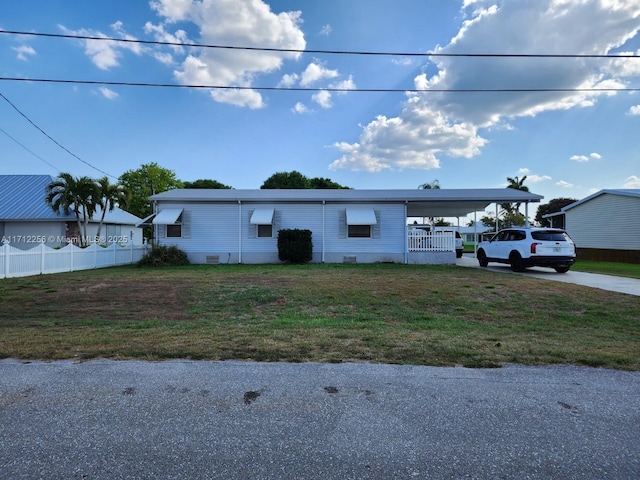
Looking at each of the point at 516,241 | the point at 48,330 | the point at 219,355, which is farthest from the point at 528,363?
the point at 516,241

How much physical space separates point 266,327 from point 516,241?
461 inches

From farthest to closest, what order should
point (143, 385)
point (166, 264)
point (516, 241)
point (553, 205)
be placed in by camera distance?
point (553, 205), point (166, 264), point (516, 241), point (143, 385)

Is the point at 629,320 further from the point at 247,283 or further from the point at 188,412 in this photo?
the point at 247,283

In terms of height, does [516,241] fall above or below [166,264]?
above

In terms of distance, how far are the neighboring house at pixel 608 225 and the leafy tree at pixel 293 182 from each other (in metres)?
29.3

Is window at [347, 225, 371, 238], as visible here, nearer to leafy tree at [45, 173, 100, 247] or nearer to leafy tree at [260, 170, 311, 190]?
leafy tree at [45, 173, 100, 247]

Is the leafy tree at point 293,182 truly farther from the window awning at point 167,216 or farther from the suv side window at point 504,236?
the suv side window at point 504,236

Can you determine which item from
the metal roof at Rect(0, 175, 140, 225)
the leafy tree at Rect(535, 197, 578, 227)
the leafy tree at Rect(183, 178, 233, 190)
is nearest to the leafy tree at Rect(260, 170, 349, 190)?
the leafy tree at Rect(183, 178, 233, 190)

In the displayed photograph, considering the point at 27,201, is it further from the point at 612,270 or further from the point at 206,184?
the point at 612,270

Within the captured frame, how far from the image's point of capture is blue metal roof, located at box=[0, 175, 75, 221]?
2144cm

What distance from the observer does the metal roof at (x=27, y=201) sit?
70.3ft

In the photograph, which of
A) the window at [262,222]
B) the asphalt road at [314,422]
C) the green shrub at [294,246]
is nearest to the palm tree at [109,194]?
the window at [262,222]

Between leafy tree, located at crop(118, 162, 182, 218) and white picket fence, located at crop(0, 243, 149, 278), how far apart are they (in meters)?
24.8

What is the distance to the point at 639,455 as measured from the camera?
7.77ft
